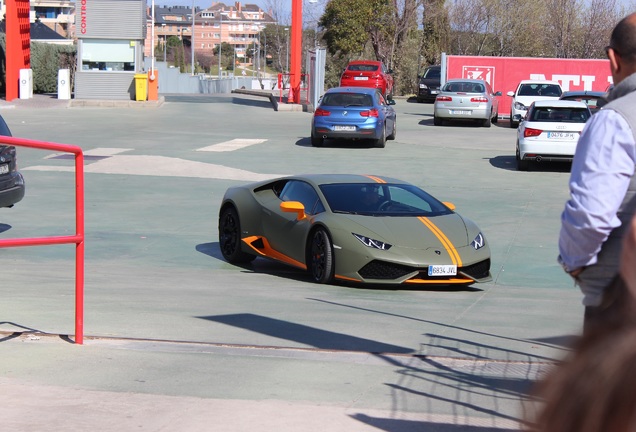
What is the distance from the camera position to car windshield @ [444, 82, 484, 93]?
3269cm

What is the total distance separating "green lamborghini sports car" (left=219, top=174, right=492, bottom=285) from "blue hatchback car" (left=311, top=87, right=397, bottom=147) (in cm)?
1315

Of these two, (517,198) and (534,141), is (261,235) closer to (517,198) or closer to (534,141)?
(517,198)

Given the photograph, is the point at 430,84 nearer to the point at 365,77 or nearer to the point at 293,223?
the point at 365,77

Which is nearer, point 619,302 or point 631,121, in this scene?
point 619,302

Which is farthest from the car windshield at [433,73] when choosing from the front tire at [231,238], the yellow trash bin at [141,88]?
the front tire at [231,238]

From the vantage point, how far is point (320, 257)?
10852 millimetres

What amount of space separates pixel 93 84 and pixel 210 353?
3781 centimetres

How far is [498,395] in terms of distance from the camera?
5.51 meters

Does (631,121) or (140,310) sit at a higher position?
(631,121)

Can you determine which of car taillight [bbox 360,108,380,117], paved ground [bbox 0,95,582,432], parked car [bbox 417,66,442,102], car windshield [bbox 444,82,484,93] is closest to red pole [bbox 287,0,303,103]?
parked car [bbox 417,66,442,102]

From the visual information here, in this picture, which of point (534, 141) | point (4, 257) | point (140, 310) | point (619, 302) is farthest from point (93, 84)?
point (619, 302)

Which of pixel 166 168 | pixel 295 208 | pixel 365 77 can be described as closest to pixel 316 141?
pixel 166 168

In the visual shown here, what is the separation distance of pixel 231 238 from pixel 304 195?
1307mm

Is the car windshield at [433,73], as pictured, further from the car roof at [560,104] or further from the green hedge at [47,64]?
the car roof at [560,104]
